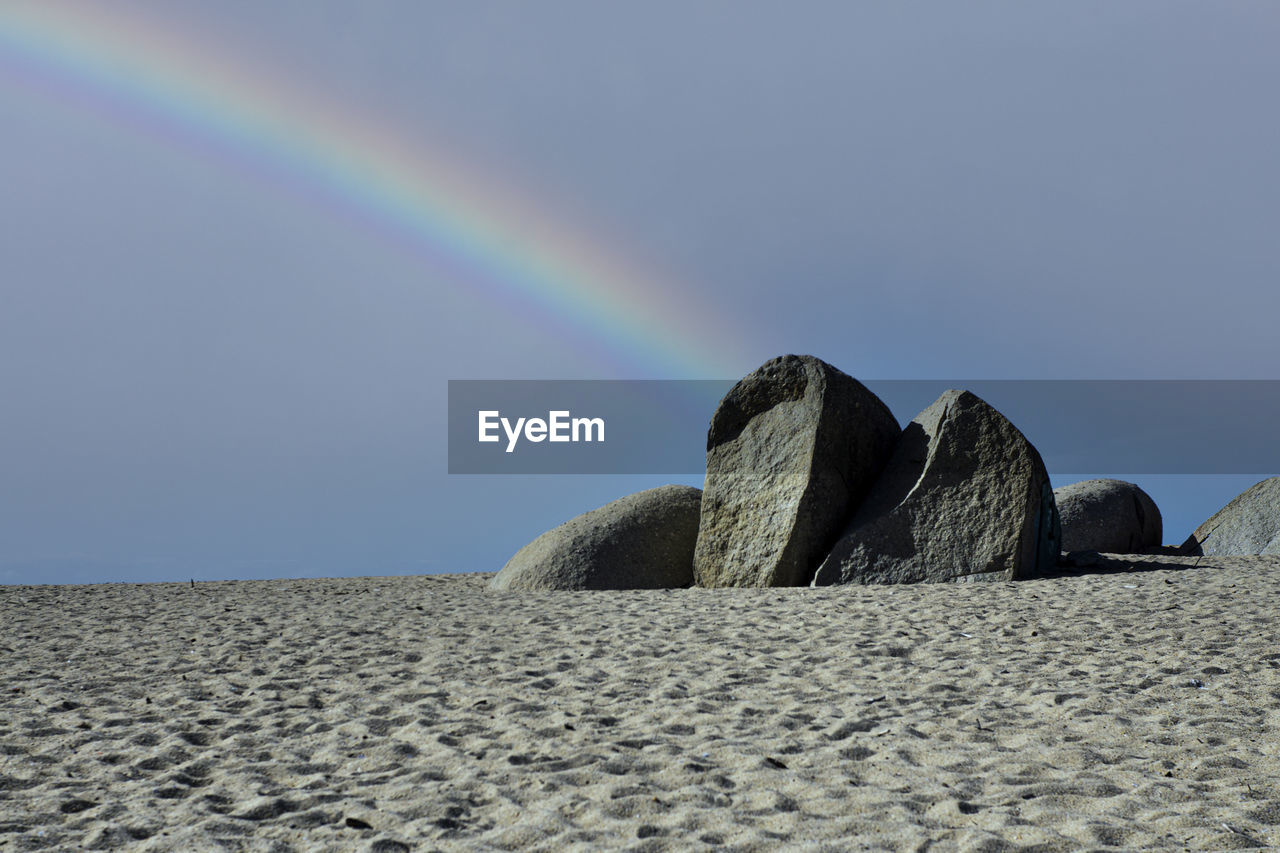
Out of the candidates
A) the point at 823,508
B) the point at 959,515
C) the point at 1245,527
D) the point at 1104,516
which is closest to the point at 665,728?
the point at 823,508

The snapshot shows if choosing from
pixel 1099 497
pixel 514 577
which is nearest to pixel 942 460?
pixel 514 577

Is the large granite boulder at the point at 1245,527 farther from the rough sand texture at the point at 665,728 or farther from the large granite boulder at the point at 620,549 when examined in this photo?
the large granite boulder at the point at 620,549

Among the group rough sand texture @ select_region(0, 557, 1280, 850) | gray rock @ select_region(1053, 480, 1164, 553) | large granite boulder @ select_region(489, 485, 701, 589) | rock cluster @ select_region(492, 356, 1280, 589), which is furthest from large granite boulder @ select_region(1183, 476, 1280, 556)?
large granite boulder @ select_region(489, 485, 701, 589)

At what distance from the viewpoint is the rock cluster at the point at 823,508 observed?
36.3 ft

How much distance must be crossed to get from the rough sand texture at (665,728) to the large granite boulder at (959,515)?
1427 millimetres

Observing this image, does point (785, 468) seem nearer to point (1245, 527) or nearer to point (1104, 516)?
point (1104, 516)

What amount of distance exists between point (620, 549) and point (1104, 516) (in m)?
9.71

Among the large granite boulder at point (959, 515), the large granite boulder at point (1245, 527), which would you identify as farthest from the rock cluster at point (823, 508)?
the large granite boulder at point (1245, 527)

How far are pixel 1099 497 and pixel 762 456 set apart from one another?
27.9 ft

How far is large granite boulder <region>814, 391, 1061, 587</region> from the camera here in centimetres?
1090

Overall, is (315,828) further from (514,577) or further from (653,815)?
(514,577)

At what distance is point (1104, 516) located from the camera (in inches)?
666

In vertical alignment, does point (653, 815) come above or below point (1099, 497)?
below

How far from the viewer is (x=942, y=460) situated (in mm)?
11422
